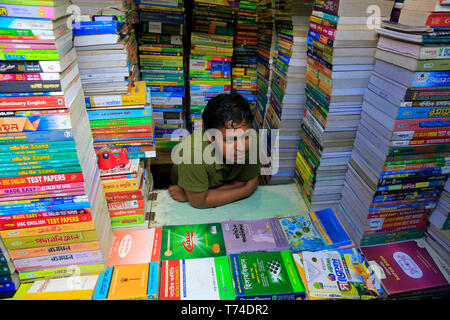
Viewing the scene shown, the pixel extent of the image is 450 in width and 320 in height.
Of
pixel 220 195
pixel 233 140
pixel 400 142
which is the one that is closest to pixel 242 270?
pixel 220 195

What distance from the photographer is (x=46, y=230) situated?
123 cm

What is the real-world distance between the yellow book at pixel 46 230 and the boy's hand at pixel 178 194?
628 mm

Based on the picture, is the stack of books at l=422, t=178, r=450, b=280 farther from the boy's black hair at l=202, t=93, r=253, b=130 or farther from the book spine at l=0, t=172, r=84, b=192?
the book spine at l=0, t=172, r=84, b=192

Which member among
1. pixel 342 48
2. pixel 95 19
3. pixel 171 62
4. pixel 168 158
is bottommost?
pixel 168 158

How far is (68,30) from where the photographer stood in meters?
1.19

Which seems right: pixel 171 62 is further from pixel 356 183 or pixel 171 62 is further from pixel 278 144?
pixel 356 183

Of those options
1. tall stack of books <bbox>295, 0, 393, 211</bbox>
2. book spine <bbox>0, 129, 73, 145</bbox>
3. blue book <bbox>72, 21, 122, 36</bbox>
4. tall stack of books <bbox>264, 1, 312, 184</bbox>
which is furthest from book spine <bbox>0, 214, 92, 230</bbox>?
tall stack of books <bbox>264, 1, 312, 184</bbox>

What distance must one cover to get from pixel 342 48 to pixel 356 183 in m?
0.71

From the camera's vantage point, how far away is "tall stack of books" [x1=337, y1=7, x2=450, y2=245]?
1.19 meters

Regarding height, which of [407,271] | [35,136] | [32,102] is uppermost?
[32,102]

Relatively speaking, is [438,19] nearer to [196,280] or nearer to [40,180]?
[196,280]

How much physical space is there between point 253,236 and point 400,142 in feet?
2.75

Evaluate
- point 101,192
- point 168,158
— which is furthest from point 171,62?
point 101,192

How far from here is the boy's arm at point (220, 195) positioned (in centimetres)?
173
